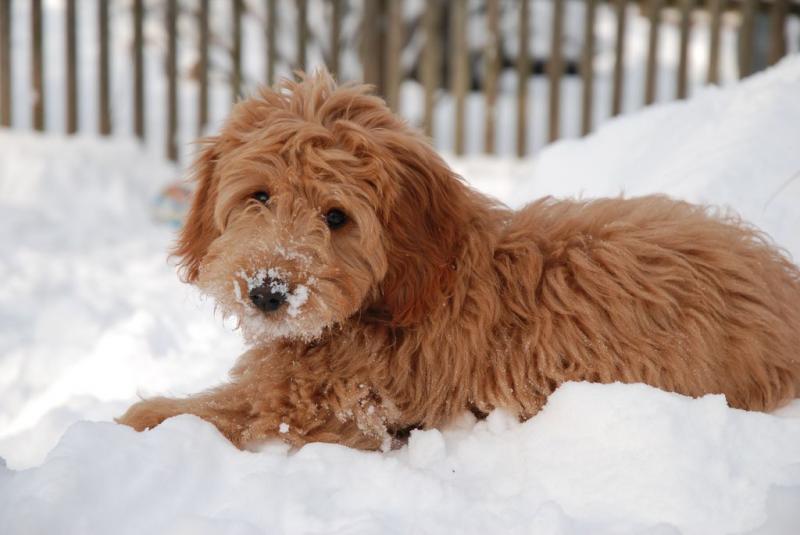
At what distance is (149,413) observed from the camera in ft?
9.01

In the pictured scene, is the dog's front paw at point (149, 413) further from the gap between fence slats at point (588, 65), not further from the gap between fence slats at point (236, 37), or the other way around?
the gap between fence slats at point (588, 65)

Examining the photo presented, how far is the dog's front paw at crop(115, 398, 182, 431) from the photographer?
271 cm

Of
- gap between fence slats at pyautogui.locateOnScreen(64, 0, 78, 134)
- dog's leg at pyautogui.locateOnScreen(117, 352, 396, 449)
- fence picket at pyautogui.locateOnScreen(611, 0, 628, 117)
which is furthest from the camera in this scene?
fence picket at pyautogui.locateOnScreen(611, 0, 628, 117)

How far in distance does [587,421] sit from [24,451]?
2075 millimetres

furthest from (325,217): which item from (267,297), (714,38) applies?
(714,38)

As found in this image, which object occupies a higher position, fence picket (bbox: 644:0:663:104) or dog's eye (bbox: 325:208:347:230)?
fence picket (bbox: 644:0:663:104)

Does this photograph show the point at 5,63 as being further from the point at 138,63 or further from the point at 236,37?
the point at 236,37

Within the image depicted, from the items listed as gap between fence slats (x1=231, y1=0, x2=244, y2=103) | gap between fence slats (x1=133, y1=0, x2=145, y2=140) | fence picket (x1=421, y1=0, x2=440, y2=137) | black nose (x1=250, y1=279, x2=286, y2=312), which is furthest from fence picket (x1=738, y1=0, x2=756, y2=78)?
black nose (x1=250, y1=279, x2=286, y2=312)

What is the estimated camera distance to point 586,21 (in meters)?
8.05

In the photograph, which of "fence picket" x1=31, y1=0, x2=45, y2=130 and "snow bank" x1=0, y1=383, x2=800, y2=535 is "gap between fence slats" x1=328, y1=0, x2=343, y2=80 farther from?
"snow bank" x1=0, y1=383, x2=800, y2=535

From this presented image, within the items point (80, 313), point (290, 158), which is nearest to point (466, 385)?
point (290, 158)

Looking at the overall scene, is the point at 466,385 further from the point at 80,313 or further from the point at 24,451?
the point at 80,313

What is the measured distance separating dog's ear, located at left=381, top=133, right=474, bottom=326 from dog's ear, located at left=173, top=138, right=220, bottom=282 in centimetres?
65

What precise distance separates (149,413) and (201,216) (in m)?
0.73
